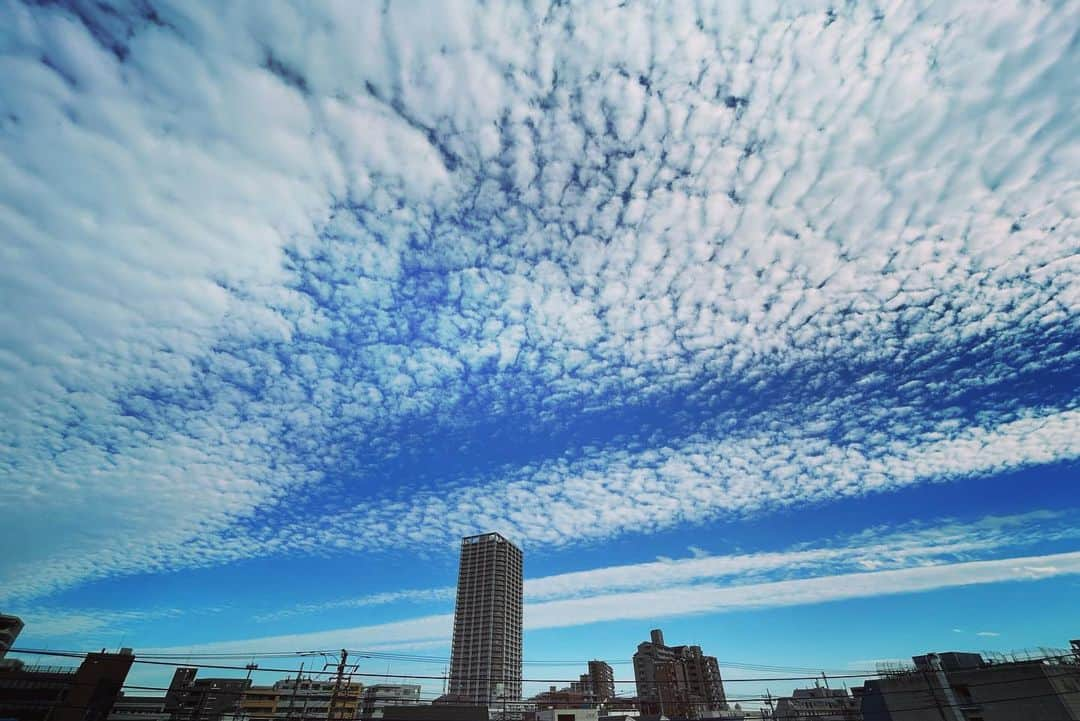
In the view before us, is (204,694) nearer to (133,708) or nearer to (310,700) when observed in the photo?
(310,700)

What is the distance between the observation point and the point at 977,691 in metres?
38.1

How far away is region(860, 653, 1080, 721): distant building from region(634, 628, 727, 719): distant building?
66.9 metres

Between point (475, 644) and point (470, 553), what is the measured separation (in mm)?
27024

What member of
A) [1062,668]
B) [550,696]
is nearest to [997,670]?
[1062,668]

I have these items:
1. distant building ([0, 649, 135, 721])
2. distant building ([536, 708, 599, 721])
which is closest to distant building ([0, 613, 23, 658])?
distant building ([0, 649, 135, 721])

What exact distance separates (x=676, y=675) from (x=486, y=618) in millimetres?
55784

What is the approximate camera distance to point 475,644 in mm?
138500

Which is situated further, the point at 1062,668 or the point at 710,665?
the point at 710,665

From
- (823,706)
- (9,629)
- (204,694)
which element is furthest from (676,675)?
(9,629)

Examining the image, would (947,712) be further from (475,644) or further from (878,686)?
(475,644)

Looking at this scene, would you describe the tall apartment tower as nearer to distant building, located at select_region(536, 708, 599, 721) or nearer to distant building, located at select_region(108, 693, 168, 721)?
distant building, located at select_region(108, 693, 168, 721)

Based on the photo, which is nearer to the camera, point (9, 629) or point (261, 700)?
point (9, 629)

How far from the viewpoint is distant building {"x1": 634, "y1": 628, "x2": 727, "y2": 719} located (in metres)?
105

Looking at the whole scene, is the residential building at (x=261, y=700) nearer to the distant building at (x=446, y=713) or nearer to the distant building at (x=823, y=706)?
the distant building at (x=446, y=713)
